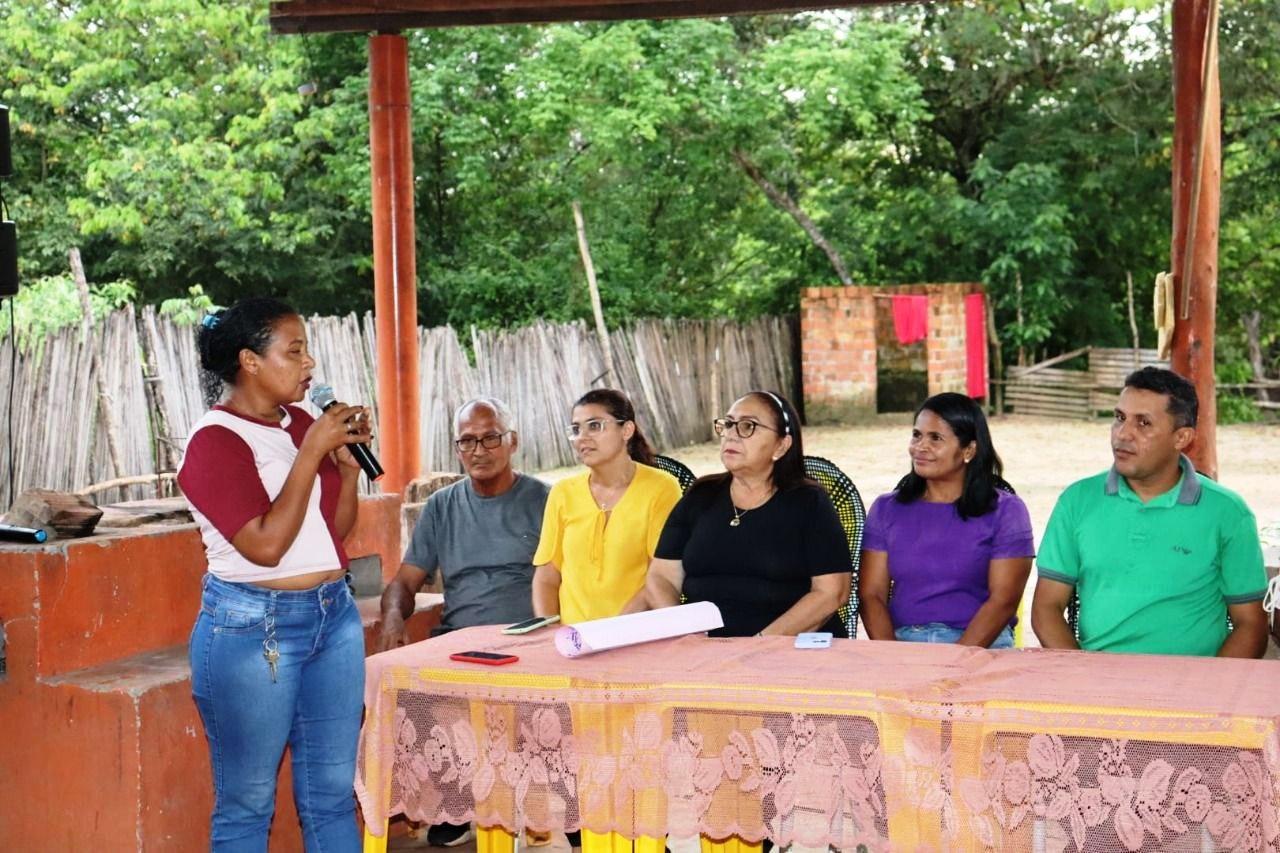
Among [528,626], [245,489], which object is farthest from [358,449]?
[528,626]

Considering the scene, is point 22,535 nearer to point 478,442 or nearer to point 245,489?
point 245,489

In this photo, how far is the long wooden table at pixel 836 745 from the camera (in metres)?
2.54

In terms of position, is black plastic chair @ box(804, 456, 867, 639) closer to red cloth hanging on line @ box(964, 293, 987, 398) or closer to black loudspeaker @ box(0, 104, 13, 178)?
black loudspeaker @ box(0, 104, 13, 178)

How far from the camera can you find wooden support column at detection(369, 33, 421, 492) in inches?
247

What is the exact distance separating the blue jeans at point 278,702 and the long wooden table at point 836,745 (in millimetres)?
102

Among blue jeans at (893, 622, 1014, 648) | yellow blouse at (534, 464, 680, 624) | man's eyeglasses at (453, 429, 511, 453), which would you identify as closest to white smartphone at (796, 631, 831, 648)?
blue jeans at (893, 622, 1014, 648)

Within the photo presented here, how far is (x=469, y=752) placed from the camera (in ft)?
9.76

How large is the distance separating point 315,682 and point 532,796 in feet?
1.64

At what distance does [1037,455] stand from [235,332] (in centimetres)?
1226

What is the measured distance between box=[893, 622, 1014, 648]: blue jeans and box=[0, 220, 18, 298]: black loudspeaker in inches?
103

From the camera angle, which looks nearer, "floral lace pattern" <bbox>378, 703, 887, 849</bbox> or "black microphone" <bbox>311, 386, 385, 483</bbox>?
"floral lace pattern" <bbox>378, 703, 887, 849</bbox>

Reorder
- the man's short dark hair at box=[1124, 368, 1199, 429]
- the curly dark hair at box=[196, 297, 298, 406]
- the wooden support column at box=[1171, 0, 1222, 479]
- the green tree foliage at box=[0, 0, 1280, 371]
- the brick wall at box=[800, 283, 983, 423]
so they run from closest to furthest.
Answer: the curly dark hair at box=[196, 297, 298, 406], the man's short dark hair at box=[1124, 368, 1199, 429], the wooden support column at box=[1171, 0, 1222, 479], the green tree foliage at box=[0, 0, 1280, 371], the brick wall at box=[800, 283, 983, 423]

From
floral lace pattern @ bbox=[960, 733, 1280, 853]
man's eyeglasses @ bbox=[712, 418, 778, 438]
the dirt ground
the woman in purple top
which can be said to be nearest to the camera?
floral lace pattern @ bbox=[960, 733, 1280, 853]

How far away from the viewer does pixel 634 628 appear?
121 inches
